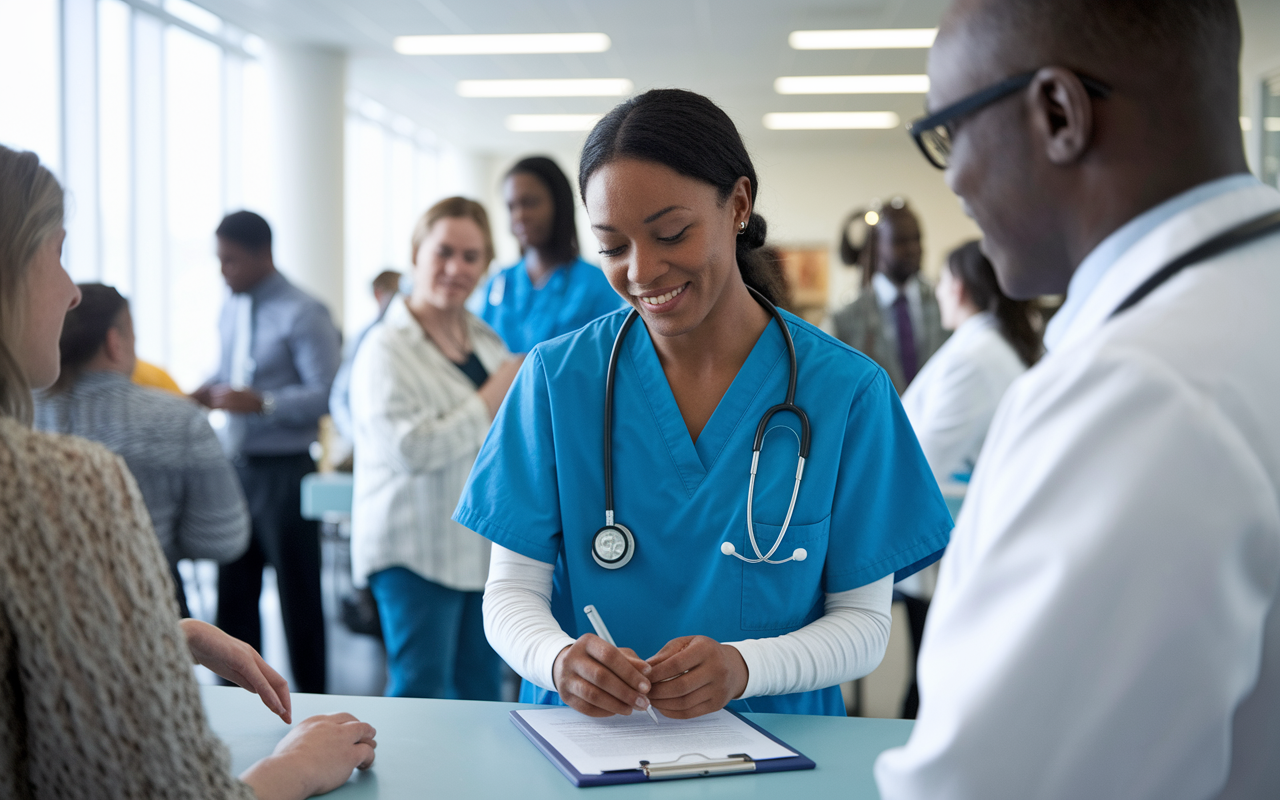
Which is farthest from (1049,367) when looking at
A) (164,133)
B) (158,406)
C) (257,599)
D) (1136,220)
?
(164,133)

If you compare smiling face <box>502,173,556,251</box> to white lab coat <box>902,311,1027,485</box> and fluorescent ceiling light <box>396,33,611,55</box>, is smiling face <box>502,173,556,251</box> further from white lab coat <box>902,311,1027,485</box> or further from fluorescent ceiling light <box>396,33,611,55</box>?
fluorescent ceiling light <box>396,33,611,55</box>

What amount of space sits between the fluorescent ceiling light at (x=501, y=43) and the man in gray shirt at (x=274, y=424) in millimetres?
3295

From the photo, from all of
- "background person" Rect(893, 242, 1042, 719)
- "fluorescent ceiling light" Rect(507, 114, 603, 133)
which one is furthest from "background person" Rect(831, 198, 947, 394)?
"fluorescent ceiling light" Rect(507, 114, 603, 133)

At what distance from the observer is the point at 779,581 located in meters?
1.06

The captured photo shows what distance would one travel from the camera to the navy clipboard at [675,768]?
822 millimetres

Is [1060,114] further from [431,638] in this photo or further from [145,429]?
[145,429]

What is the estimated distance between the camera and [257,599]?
2742 millimetres

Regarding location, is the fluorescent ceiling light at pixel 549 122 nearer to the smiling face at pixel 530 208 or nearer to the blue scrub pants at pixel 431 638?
the smiling face at pixel 530 208

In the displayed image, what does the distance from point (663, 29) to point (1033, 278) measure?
5.25 meters

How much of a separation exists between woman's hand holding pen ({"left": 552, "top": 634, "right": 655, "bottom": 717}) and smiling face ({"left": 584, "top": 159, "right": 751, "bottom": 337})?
39 cm

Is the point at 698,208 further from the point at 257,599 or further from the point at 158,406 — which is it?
the point at 257,599

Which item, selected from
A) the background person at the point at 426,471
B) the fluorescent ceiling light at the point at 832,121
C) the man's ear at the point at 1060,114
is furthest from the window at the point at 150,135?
the fluorescent ceiling light at the point at 832,121

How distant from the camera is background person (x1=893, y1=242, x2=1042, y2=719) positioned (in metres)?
2.38

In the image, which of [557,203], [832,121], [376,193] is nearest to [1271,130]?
[832,121]
